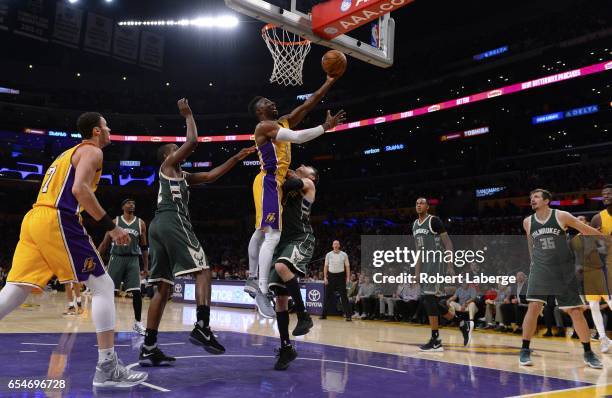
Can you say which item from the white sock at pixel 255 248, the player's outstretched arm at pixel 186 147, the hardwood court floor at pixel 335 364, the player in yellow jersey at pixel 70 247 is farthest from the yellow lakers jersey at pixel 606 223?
the player in yellow jersey at pixel 70 247

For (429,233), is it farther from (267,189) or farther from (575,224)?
(267,189)

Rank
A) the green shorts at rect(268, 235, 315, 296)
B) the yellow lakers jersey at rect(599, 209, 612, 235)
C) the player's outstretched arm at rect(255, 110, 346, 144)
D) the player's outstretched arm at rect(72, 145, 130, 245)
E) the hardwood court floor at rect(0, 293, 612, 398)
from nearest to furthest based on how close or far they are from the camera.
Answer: the player's outstretched arm at rect(72, 145, 130, 245) → the hardwood court floor at rect(0, 293, 612, 398) → the player's outstretched arm at rect(255, 110, 346, 144) → the green shorts at rect(268, 235, 315, 296) → the yellow lakers jersey at rect(599, 209, 612, 235)

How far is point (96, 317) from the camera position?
13.2 ft

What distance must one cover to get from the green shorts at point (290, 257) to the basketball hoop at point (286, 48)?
5921mm

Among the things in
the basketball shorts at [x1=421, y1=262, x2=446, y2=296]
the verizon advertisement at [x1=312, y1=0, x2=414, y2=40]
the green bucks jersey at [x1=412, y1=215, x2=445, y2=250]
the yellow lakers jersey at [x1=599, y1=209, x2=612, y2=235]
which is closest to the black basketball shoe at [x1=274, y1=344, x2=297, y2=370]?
the basketball shorts at [x1=421, y1=262, x2=446, y2=296]

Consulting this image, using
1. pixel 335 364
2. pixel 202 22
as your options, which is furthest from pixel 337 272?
pixel 202 22

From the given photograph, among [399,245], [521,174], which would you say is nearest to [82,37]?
[399,245]

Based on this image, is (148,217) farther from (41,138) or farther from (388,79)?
(388,79)

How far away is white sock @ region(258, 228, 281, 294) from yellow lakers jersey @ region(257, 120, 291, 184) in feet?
1.85

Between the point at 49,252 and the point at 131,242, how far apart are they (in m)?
4.49

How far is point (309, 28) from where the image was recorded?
25.7 feet

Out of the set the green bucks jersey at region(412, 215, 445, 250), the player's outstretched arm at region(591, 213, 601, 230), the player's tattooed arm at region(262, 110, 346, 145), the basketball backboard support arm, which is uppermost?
the basketball backboard support arm

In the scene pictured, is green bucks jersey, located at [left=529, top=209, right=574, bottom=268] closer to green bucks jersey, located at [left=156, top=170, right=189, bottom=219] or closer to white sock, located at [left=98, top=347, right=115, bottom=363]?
green bucks jersey, located at [left=156, top=170, right=189, bottom=219]

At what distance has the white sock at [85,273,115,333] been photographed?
403cm
